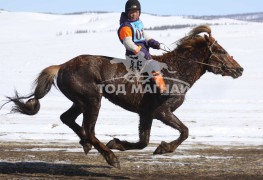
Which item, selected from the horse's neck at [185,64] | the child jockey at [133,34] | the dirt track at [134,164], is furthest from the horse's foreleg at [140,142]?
the horse's neck at [185,64]

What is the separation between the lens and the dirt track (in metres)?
8.76

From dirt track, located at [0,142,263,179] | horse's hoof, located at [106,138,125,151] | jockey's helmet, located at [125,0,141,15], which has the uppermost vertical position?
jockey's helmet, located at [125,0,141,15]

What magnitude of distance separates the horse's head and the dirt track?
1605mm

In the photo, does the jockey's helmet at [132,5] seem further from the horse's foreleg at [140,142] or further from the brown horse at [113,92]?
the horse's foreleg at [140,142]

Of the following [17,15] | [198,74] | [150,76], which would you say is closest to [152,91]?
[150,76]

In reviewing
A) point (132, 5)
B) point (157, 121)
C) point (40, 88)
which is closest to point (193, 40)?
point (132, 5)

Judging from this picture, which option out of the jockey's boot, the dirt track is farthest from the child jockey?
the dirt track

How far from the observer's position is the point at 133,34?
939 centimetres

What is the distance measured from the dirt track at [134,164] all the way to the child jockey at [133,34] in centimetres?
141

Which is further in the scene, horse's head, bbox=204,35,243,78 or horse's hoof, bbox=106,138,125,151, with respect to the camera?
horse's head, bbox=204,35,243,78

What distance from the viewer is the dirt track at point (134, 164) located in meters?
8.76

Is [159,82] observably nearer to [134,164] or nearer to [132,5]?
[132,5]

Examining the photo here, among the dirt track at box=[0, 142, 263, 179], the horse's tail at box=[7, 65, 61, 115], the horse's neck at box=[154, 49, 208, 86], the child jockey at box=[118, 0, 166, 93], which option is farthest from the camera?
the horse's neck at box=[154, 49, 208, 86]

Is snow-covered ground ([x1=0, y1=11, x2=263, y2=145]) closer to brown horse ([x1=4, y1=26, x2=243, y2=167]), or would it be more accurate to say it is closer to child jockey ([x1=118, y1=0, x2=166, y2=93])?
brown horse ([x1=4, y1=26, x2=243, y2=167])
